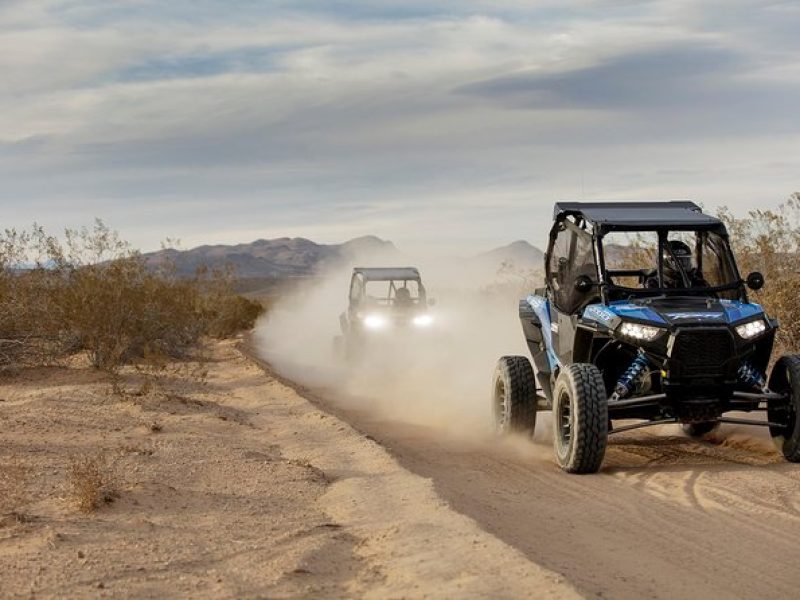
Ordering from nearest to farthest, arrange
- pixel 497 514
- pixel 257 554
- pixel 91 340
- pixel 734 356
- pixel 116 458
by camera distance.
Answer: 1. pixel 257 554
2. pixel 497 514
3. pixel 734 356
4. pixel 116 458
5. pixel 91 340

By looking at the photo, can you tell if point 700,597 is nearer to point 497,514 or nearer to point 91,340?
point 497,514

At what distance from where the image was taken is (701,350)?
9.12 meters

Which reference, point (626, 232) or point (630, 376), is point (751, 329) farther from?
point (626, 232)

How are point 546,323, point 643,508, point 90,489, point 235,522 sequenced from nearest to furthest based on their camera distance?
point 235,522 → point 90,489 → point 643,508 → point 546,323

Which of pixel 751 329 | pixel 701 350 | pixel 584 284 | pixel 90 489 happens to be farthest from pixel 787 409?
pixel 90 489

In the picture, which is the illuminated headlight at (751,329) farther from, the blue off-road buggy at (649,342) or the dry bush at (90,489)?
the dry bush at (90,489)

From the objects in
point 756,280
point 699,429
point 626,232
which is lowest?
point 699,429

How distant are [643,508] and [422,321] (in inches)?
598

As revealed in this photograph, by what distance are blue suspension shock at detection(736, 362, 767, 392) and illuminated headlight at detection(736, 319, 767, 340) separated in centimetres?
40

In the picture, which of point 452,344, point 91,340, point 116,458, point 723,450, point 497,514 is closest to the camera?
point 497,514

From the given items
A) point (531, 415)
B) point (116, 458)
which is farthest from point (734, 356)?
point (116, 458)

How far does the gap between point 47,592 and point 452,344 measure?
57.7 ft

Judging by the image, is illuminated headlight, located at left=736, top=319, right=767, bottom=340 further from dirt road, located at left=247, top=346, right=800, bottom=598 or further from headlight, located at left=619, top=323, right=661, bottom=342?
dirt road, located at left=247, top=346, right=800, bottom=598

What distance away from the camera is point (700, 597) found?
5574 millimetres
